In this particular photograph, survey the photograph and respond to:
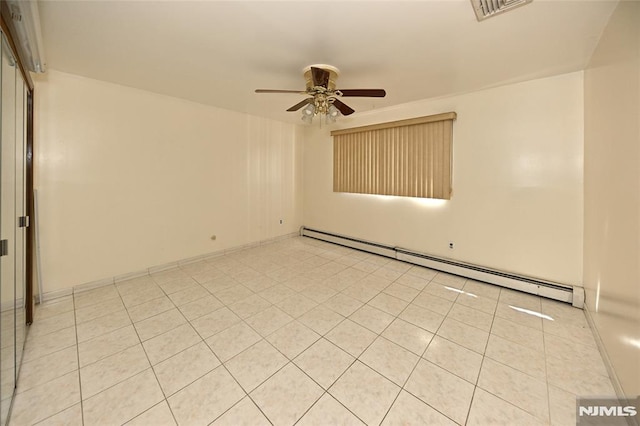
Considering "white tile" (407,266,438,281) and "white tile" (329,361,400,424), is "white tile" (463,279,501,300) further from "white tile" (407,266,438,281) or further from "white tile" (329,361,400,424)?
"white tile" (329,361,400,424)

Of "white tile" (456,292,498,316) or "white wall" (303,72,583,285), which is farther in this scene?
"white wall" (303,72,583,285)

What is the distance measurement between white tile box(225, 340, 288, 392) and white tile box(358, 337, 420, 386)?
2.28 ft

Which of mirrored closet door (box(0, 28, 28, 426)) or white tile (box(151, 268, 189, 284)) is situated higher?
mirrored closet door (box(0, 28, 28, 426))

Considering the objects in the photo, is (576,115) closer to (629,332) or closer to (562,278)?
(562,278)

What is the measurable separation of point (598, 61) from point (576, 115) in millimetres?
706

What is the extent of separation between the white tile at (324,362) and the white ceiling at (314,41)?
2.66 meters

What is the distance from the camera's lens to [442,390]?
168 cm

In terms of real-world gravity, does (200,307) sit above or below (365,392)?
above

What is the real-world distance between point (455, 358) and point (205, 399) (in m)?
1.89

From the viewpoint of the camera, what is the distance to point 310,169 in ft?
18.9

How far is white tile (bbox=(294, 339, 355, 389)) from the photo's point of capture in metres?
1.78

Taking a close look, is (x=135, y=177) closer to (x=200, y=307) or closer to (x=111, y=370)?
(x=200, y=307)

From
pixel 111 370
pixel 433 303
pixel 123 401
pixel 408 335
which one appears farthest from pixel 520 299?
pixel 111 370

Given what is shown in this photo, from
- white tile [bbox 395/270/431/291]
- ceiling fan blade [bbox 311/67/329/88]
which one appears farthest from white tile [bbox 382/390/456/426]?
ceiling fan blade [bbox 311/67/329/88]
